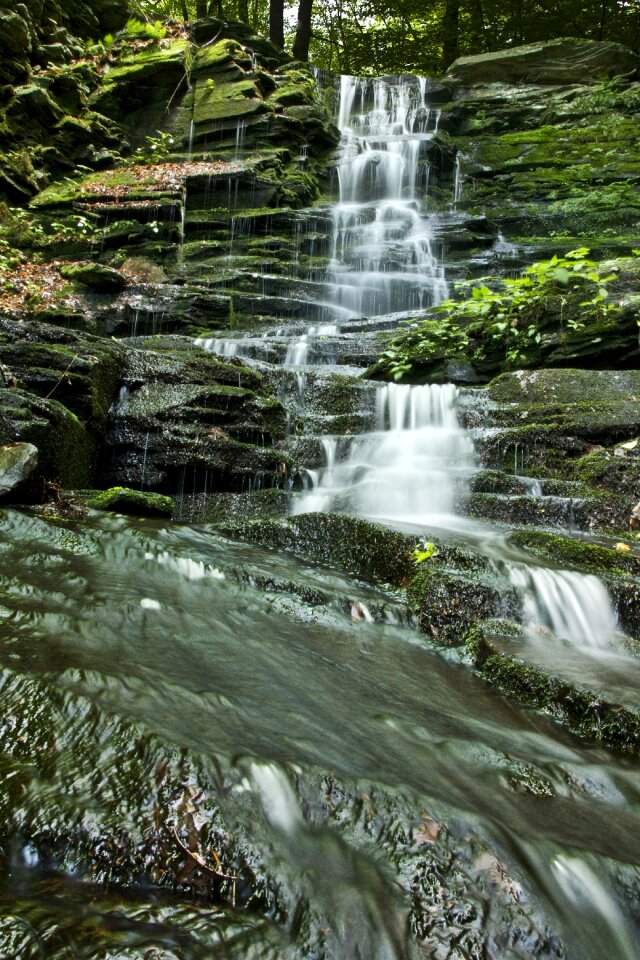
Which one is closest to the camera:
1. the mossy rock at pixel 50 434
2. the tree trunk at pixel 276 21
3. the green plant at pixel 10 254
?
the mossy rock at pixel 50 434

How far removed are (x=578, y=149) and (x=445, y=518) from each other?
1534cm

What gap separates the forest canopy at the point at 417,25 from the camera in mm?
20938

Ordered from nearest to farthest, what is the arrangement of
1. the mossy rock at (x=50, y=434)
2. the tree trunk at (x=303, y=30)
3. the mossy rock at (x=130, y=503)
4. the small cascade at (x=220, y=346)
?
the mossy rock at (x=50, y=434) < the mossy rock at (x=130, y=503) < the small cascade at (x=220, y=346) < the tree trunk at (x=303, y=30)

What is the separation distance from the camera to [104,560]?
3533 millimetres

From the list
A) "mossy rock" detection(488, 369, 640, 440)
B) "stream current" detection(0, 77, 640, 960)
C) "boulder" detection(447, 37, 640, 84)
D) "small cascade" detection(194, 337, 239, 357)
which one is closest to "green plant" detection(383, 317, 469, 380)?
"mossy rock" detection(488, 369, 640, 440)

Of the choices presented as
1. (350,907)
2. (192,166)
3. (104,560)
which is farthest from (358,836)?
(192,166)

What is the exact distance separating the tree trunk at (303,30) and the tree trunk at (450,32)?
5034 mm

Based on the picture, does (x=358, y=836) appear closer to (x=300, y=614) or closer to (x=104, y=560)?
(x=300, y=614)

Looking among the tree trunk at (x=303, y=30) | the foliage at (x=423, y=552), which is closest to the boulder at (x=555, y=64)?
the tree trunk at (x=303, y=30)

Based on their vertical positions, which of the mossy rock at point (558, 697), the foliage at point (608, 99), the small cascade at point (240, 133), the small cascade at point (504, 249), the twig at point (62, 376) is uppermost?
the foliage at point (608, 99)

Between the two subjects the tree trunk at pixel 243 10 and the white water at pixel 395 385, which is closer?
the white water at pixel 395 385

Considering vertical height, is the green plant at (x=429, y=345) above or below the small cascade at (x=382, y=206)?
below

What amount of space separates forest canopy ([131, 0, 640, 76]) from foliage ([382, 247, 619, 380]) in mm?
17270

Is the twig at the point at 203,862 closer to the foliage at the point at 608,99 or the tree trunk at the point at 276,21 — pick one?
the foliage at the point at 608,99
